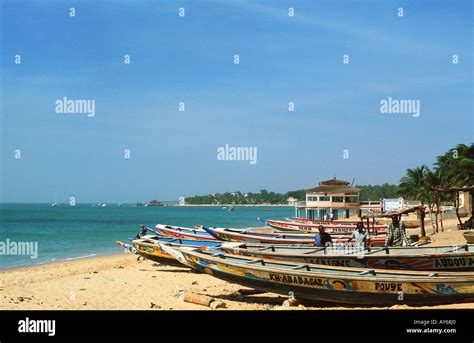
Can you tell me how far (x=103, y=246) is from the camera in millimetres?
36562

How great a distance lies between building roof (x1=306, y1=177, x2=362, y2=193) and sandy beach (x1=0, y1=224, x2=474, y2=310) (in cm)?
2744

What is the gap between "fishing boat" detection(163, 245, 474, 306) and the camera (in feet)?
33.2

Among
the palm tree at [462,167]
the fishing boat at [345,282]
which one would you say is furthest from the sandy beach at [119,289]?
the palm tree at [462,167]

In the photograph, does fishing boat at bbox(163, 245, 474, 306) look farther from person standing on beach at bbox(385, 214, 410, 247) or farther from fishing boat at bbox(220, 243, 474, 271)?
person standing on beach at bbox(385, 214, 410, 247)

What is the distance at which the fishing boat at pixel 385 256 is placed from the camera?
11.9 m

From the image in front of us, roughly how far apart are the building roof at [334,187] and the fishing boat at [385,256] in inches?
1461

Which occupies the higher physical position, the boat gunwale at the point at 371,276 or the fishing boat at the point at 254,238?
the boat gunwale at the point at 371,276

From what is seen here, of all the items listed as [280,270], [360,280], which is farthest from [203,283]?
[360,280]
